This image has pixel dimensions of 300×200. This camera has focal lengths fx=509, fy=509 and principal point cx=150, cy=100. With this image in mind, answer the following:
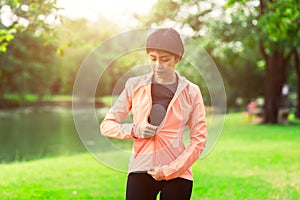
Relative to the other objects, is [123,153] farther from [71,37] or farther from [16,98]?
[16,98]

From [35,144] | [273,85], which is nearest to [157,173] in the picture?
[35,144]

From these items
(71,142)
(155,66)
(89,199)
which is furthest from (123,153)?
(71,142)

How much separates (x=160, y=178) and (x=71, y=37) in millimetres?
4381

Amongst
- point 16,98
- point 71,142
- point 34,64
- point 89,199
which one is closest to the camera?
point 89,199

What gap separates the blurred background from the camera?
6.79 meters

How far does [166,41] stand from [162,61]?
0.39 feet

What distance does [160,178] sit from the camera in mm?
3004

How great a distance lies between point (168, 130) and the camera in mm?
3018

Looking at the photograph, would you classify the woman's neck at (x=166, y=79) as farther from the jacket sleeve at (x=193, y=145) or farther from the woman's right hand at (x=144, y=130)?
the woman's right hand at (x=144, y=130)

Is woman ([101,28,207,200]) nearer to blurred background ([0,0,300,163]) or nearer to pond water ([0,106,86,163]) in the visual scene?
blurred background ([0,0,300,163])

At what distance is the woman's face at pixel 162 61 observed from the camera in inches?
117

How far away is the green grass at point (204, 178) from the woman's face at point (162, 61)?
137 inches

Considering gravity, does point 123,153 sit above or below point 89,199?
above

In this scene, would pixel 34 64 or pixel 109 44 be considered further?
pixel 34 64
